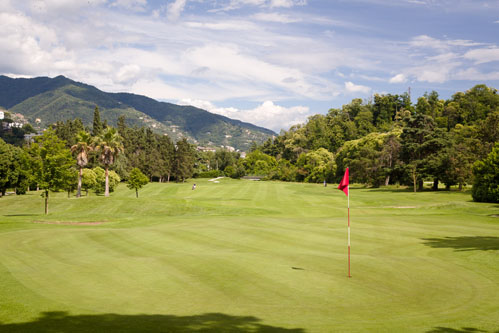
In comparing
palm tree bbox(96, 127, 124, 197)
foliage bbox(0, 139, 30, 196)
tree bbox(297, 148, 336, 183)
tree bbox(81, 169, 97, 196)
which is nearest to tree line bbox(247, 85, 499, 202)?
tree bbox(297, 148, 336, 183)

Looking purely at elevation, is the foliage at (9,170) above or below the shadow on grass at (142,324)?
above

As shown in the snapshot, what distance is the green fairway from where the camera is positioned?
26.2ft

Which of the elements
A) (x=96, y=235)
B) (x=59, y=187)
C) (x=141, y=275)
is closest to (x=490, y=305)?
(x=141, y=275)

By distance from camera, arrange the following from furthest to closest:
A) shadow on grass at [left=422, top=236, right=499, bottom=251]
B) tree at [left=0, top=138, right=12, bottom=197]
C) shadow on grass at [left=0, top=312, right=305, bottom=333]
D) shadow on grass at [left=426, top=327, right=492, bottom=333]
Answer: tree at [left=0, top=138, right=12, bottom=197] < shadow on grass at [left=422, top=236, right=499, bottom=251] < shadow on grass at [left=426, top=327, right=492, bottom=333] < shadow on grass at [left=0, top=312, right=305, bottom=333]

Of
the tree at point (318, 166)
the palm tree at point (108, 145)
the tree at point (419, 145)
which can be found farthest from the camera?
the tree at point (318, 166)

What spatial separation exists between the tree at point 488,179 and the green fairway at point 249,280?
21782 mm

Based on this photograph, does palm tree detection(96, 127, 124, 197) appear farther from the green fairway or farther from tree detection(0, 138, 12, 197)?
the green fairway

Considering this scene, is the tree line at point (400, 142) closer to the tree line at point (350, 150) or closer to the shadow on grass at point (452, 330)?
the tree line at point (350, 150)

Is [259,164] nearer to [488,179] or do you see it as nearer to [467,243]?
[488,179]

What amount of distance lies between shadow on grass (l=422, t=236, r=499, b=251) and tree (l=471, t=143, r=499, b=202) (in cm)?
2491

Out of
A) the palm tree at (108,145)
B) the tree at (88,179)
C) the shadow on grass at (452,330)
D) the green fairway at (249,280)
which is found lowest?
the green fairway at (249,280)

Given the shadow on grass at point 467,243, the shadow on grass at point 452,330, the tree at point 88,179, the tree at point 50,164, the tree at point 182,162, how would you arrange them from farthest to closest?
the tree at point 182,162, the tree at point 88,179, the tree at point 50,164, the shadow on grass at point 467,243, the shadow on grass at point 452,330

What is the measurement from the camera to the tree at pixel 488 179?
39.5 meters

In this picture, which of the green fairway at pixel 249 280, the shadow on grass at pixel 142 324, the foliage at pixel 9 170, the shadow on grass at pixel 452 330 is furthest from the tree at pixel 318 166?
the shadow on grass at pixel 142 324
